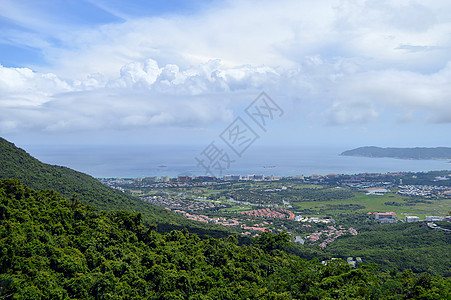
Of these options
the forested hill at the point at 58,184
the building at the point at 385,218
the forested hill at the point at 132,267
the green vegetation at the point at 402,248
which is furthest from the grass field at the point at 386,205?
the forested hill at the point at 132,267

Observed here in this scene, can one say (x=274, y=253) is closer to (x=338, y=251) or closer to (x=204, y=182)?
(x=338, y=251)

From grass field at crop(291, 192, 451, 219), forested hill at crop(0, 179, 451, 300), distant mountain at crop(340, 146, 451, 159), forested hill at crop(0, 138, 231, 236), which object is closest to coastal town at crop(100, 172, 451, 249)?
grass field at crop(291, 192, 451, 219)

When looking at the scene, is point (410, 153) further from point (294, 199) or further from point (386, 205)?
point (294, 199)

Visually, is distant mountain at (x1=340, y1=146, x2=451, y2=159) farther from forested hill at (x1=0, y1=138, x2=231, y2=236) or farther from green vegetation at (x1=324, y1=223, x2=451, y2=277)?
forested hill at (x1=0, y1=138, x2=231, y2=236)

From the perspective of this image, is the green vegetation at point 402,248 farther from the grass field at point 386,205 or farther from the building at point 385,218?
the grass field at point 386,205

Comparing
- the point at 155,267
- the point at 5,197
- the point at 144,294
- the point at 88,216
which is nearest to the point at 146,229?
the point at 88,216

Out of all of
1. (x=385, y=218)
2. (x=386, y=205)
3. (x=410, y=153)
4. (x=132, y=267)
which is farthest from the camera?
(x=410, y=153)

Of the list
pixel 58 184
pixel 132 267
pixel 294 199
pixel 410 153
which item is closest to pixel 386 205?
pixel 294 199

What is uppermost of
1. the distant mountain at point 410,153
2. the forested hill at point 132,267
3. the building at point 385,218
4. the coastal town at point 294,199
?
the distant mountain at point 410,153
